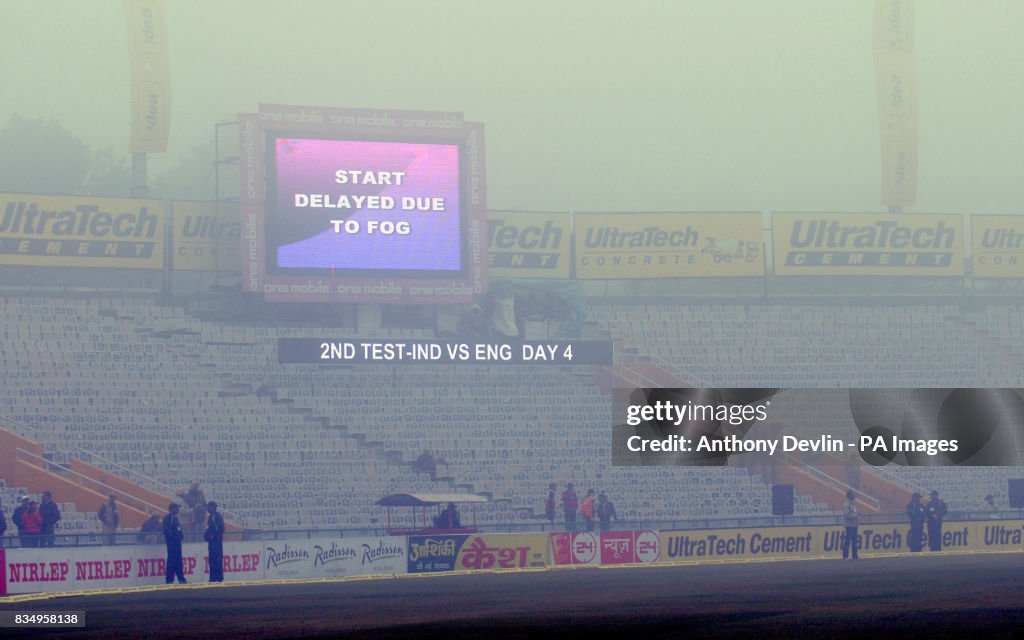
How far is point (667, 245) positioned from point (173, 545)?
30.0m

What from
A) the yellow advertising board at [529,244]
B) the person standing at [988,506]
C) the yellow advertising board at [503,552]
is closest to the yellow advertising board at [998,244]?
the person standing at [988,506]

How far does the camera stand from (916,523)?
3453 centimetres

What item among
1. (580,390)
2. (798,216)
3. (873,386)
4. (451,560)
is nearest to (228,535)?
(451,560)

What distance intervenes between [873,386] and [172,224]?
2354 cm

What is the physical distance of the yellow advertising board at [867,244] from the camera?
55125mm

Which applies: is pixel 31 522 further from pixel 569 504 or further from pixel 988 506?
pixel 988 506

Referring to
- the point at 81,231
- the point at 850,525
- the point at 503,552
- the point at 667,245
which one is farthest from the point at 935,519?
the point at 81,231

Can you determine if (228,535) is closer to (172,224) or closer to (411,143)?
(411,143)

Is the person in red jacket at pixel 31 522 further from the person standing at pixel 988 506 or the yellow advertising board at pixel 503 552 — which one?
the person standing at pixel 988 506

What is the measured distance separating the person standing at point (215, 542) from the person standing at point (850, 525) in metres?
13.2

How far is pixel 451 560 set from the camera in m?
31.1

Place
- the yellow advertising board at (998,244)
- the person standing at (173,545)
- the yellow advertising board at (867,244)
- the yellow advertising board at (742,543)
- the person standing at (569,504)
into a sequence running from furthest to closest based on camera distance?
the yellow advertising board at (998,244) → the yellow advertising board at (867,244) → the person standing at (569,504) → the yellow advertising board at (742,543) → the person standing at (173,545)

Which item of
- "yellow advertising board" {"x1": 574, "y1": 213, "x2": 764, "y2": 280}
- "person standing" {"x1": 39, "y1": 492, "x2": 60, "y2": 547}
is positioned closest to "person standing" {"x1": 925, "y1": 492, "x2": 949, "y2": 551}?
"person standing" {"x1": 39, "y1": 492, "x2": 60, "y2": 547}

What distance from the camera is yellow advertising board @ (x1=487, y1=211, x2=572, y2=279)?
52.6m
